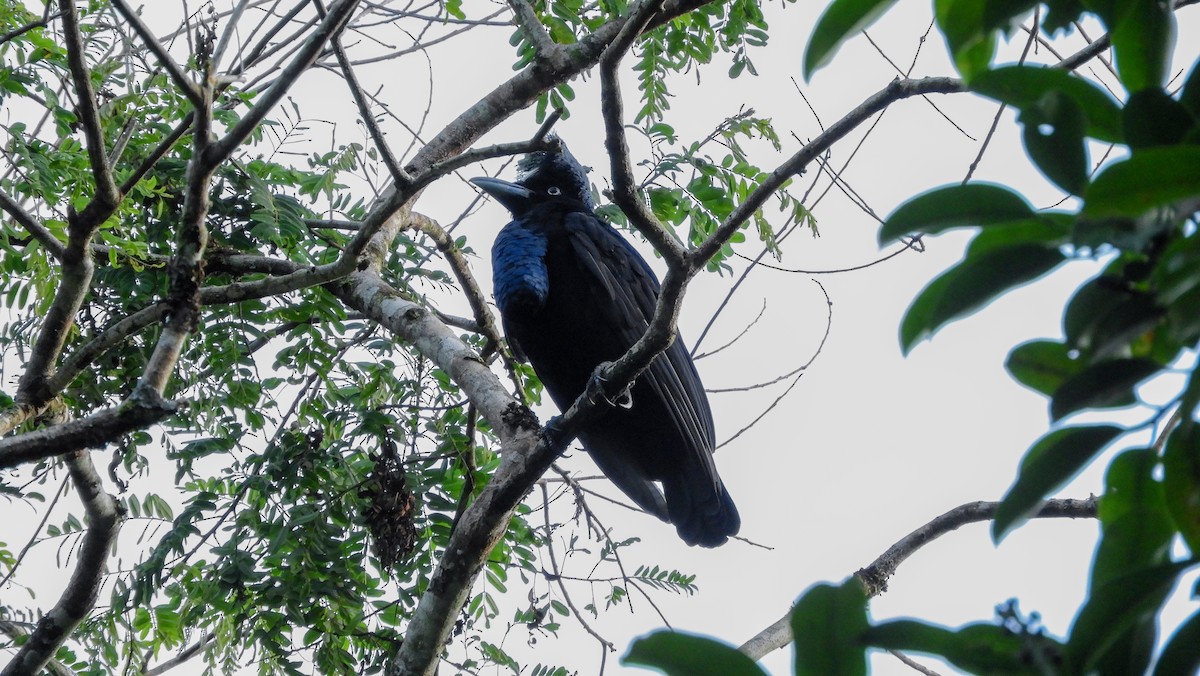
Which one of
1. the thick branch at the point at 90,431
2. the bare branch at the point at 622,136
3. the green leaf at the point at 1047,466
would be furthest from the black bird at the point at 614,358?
the green leaf at the point at 1047,466

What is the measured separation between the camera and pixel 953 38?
2.83 feet

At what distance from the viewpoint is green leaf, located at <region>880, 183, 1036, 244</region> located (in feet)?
2.66

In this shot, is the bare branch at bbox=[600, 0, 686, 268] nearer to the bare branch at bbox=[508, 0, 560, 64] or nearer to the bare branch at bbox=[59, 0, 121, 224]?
the bare branch at bbox=[59, 0, 121, 224]

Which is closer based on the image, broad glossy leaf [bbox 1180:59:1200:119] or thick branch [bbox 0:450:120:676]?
broad glossy leaf [bbox 1180:59:1200:119]

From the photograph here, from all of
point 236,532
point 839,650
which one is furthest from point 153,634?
point 839,650

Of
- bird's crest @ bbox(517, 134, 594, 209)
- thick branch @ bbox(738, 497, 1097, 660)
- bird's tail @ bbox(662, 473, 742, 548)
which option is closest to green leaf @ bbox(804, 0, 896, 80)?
thick branch @ bbox(738, 497, 1097, 660)

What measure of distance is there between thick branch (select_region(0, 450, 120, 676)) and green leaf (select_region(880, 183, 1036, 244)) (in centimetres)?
286

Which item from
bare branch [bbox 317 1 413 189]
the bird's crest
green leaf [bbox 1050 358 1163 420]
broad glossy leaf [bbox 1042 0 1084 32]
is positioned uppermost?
the bird's crest

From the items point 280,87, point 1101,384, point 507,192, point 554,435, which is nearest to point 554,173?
point 507,192

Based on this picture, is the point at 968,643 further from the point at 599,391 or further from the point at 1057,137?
the point at 599,391

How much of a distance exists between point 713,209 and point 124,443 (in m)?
1.99

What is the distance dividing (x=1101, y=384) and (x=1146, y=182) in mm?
158

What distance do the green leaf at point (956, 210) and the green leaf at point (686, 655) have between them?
0.33 metres

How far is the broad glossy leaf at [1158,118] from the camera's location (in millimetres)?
781
